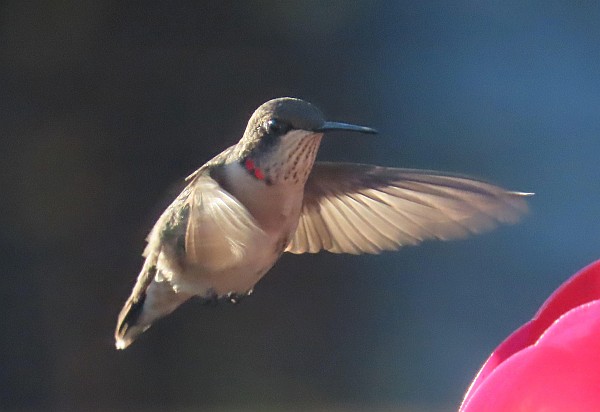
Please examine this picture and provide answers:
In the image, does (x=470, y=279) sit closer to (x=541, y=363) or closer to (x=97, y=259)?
(x=97, y=259)

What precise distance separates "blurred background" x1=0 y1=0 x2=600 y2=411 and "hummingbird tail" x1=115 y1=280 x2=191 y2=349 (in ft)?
5.84

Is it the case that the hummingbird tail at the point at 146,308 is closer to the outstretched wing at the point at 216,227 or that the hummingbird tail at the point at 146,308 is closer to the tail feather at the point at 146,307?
the tail feather at the point at 146,307

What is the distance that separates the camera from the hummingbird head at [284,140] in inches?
43.4

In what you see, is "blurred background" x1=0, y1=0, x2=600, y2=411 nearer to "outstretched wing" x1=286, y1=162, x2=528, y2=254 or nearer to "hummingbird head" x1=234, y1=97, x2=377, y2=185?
"outstretched wing" x1=286, y1=162, x2=528, y2=254

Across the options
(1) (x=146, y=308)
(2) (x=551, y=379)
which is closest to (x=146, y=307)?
(1) (x=146, y=308)

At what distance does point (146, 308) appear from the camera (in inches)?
54.7

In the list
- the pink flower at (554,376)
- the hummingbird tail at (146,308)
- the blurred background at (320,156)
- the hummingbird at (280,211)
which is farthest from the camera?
the blurred background at (320,156)

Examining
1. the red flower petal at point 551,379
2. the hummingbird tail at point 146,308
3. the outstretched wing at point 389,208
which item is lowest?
the hummingbird tail at point 146,308

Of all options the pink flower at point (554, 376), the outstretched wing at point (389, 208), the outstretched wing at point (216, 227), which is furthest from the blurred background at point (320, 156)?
the pink flower at point (554, 376)

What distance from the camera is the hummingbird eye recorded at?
113cm

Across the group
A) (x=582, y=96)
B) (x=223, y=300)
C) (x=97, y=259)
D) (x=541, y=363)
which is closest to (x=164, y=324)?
(x=97, y=259)

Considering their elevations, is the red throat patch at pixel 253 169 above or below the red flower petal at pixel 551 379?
above

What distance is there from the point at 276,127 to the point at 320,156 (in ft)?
6.65

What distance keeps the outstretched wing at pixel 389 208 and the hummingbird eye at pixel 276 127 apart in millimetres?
196
